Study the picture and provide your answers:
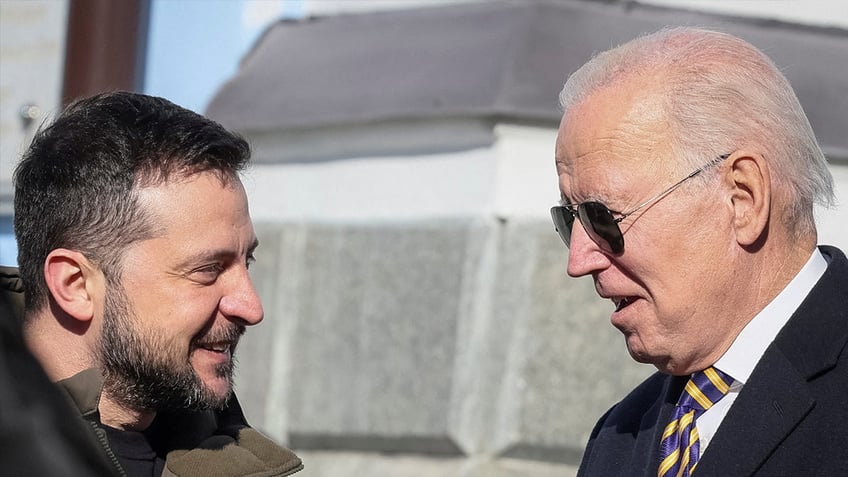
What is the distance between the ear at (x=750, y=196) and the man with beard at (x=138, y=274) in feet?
3.29

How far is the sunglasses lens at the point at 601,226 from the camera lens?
283 centimetres

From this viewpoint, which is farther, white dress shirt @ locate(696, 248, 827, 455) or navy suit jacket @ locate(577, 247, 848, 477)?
white dress shirt @ locate(696, 248, 827, 455)

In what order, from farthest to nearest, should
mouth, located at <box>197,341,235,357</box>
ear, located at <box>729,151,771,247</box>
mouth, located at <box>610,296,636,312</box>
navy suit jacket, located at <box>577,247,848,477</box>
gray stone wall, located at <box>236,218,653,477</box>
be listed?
gray stone wall, located at <box>236,218,653,477</box>
mouth, located at <box>197,341,235,357</box>
mouth, located at <box>610,296,636,312</box>
ear, located at <box>729,151,771,247</box>
navy suit jacket, located at <box>577,247,848,477</box>

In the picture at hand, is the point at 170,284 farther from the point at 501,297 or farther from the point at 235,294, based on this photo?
the point at 501,297

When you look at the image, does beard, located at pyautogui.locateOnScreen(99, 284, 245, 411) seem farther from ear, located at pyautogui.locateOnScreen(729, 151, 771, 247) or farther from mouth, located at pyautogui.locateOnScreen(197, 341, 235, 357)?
ear, located at pyautogui.locateOnScreen(729, 151, 771, 247)

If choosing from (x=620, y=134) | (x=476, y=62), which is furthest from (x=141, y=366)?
(x=476, y=62)

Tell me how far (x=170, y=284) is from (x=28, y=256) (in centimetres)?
31

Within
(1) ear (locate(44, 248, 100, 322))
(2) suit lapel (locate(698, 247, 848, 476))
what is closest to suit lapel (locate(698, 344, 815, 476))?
(2) suit lapel (locate(698, 247, 848, 476))

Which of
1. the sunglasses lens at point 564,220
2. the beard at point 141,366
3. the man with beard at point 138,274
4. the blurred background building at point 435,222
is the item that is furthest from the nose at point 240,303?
the blurred background building at point 435,222

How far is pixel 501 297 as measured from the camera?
499 cm

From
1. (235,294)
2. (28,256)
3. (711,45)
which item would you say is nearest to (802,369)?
(711,45)

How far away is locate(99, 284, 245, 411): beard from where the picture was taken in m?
2.87

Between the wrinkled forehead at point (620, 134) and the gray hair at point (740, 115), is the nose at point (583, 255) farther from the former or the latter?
the gray hair at point (740, 115)

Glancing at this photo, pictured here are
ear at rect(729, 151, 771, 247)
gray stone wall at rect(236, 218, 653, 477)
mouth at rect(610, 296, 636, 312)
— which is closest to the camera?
ear at rect(729, 151, 771, 247)
